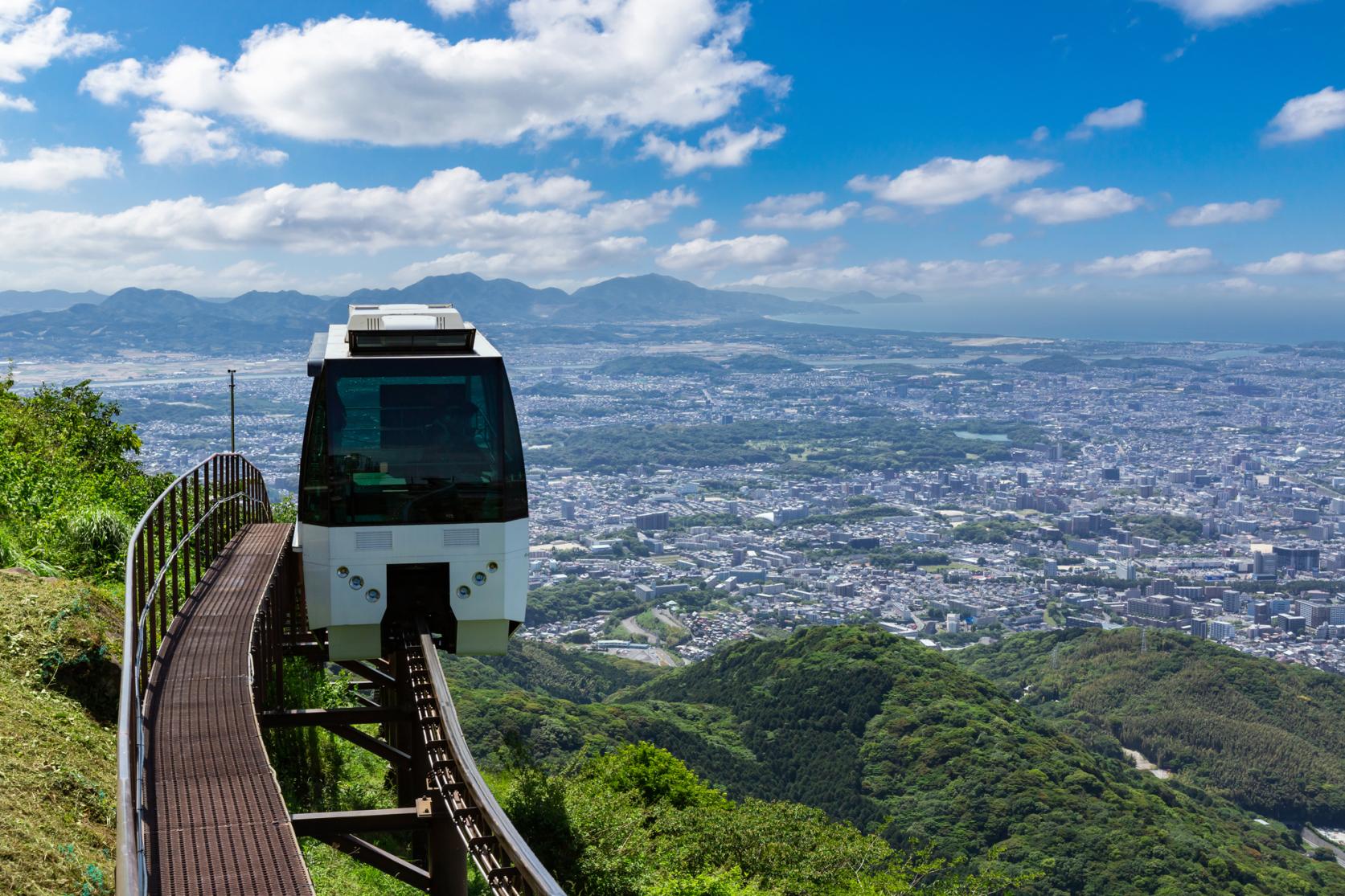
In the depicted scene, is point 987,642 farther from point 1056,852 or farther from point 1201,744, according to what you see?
point 1056,852

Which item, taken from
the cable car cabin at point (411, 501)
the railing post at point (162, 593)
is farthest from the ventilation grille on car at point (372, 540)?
the railing post at point (162, 593)

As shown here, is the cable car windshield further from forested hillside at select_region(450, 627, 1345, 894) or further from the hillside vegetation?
forested hillside at select_region(450, 627, 1345, 894)

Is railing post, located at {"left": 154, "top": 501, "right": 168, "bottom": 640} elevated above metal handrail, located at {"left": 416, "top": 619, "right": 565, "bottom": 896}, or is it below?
above

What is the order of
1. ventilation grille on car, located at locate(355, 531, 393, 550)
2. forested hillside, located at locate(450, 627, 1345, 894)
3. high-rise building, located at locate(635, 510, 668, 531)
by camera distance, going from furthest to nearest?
high-rise building, located at locate(635, 510, 668, 531), forested hillside, located at locate(450, 627, 1345, 894), ventilation grille on car, located at locate(355, 531, 393, 550)

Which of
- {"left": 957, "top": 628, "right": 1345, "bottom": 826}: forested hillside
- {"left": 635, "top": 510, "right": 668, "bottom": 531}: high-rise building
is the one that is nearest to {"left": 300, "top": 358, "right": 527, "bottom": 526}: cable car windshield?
{"left": 957, "top": 628, "right": 1345, "bottom": 826}: forested hillside

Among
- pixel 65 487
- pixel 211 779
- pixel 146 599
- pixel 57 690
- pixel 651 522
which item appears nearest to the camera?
pixel 211 779

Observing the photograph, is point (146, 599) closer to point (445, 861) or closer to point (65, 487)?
point (445, 861)

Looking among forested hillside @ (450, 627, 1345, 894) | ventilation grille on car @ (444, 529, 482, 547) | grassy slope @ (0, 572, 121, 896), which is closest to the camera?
grassy slope @ (0, 572, 121, 896)

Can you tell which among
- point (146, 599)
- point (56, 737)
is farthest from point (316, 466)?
point (56, 737)

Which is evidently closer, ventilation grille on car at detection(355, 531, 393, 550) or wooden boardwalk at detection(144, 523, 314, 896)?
wooden boardwalk at detection(144, 523, 314, 896)
